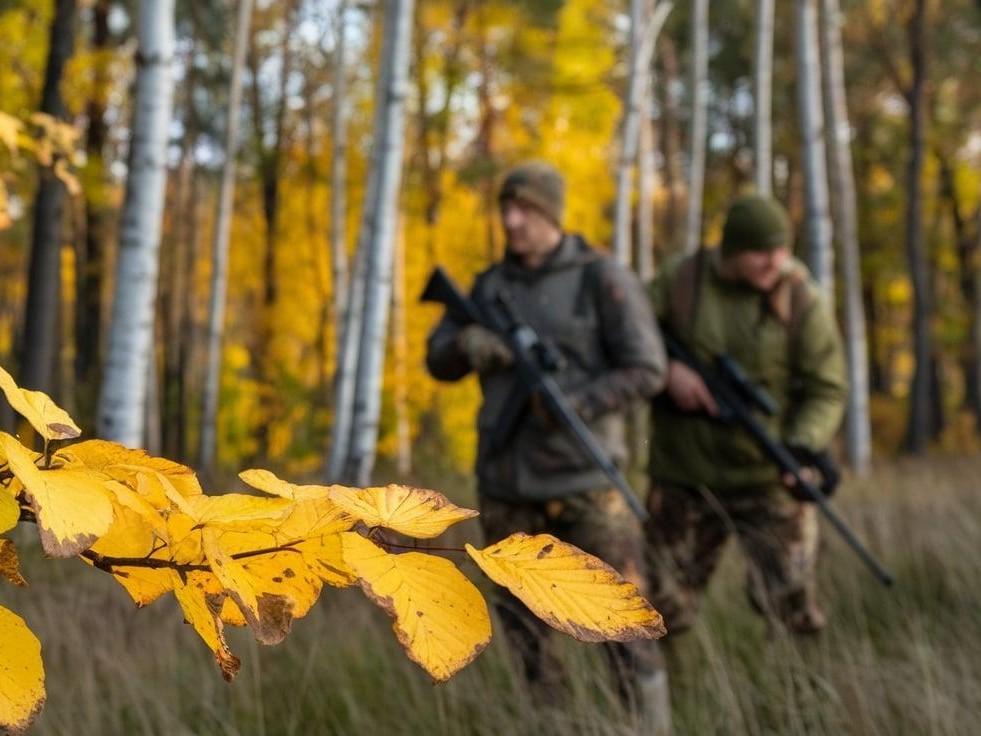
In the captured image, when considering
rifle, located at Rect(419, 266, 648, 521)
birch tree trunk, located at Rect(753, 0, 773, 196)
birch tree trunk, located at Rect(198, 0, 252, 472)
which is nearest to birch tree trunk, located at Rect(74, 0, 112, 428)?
birch tree trunk, located at Rect(198, 0, 252, 472)

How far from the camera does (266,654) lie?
9.93 feet

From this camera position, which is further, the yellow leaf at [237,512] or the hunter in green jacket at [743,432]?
the hunter in green jacket at [743,432]

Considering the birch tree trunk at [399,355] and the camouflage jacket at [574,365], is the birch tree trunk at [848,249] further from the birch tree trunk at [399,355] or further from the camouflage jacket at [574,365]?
the camouflage jacket at [574,365]

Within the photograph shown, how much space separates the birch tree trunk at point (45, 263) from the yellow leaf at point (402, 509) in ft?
20.2

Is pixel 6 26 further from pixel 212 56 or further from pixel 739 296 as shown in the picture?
pixel 739 296

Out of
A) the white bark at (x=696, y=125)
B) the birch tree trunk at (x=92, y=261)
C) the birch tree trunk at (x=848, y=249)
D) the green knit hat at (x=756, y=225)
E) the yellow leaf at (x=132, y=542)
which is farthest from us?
the birch tree trunk at (x=92, y=261)

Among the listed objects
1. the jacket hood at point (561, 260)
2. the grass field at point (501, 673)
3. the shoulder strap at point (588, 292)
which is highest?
the jacket hood at point (561, 260)

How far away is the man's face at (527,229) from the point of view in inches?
113

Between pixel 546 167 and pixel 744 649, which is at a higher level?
pixel 546 167

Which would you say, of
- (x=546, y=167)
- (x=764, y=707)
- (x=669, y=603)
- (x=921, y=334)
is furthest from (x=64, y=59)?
(x=921, y=334)

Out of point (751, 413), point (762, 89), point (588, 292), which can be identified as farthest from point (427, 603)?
point (762, 89)

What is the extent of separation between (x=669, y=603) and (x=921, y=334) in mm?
12402

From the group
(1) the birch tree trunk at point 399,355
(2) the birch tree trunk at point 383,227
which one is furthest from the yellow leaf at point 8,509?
(1) the birch tree trunk at point 399,355

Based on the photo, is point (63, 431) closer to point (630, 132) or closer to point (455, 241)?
point (630, 132)
